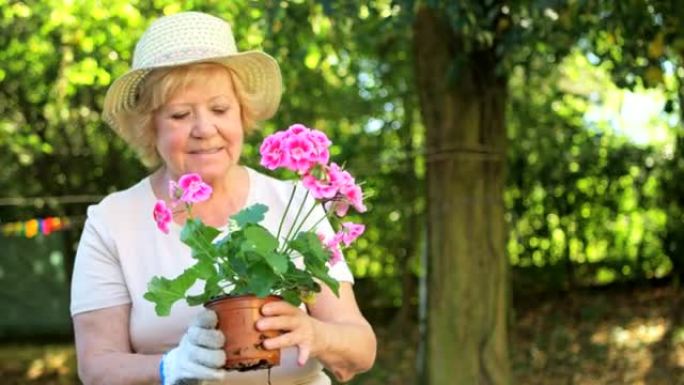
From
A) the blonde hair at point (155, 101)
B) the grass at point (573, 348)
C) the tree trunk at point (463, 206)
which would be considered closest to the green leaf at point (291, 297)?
the blonde hair at point (155, 101)

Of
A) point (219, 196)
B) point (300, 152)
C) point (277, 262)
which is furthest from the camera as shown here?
point (219, 196)

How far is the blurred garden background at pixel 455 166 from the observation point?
236 inches

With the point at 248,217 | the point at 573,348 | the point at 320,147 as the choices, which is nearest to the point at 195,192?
the point at 248,217

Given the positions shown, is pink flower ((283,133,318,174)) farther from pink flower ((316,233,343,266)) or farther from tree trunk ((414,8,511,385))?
tree trunk ((414,8,511,385))

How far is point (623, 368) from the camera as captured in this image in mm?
8445

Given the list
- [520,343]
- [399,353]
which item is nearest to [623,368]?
[520,343]

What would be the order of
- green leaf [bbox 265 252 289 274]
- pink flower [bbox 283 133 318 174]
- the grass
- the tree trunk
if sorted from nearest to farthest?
green leaf [bbox 265 252 289 274], pink flower [bbox 283 133 318 174], the tree trunk, the grass

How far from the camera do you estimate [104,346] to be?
7.63ft

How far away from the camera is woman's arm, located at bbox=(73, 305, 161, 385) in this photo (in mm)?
2271

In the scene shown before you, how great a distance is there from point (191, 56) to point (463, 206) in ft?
13.3

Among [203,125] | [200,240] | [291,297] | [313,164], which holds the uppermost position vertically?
[203,125]

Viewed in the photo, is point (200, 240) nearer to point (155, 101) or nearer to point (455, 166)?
point (155, 101)

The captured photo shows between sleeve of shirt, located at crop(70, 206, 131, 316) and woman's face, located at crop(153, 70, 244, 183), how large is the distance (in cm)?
21

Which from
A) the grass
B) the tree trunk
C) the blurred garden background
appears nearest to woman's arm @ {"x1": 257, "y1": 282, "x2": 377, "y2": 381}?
the blurred garden background
